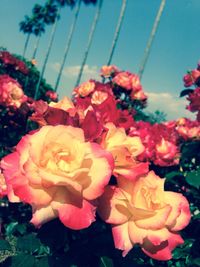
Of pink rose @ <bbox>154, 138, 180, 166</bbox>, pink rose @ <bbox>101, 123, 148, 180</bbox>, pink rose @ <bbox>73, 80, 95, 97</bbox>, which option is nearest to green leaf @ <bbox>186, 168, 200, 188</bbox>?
pink rose @ <bbox>154, 138, 180, 166</bbox>

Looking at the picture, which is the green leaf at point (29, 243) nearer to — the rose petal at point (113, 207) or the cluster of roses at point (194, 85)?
the rose petal at point (113, 207)

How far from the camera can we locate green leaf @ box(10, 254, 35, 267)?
3.67ft

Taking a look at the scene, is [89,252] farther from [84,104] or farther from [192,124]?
[192,124]

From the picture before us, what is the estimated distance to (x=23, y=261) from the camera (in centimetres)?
113

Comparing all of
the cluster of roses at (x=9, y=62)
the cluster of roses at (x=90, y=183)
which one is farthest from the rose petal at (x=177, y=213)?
the cluster of roses at (x=9, y=62)

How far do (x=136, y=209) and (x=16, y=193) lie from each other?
0.30 meters

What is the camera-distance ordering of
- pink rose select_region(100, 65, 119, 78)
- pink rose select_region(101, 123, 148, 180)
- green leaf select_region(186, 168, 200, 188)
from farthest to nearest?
1. pink rose select_region(100, 65, 119, 78)
2. green leaf select_region(186, 168, 200, 188)
3. pink rose select_region(101, 123, 148, 180)

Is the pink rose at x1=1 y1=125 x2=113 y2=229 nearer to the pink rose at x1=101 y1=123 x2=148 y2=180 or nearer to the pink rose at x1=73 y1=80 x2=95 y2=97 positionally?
the pink rose at x1=101 y1=123 x2=148 y2=180

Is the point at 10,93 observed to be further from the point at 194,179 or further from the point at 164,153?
the point at 194,179

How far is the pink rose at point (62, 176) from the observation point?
2.94 ft

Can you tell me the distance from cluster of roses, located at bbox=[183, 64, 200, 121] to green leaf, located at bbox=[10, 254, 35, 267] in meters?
1.92

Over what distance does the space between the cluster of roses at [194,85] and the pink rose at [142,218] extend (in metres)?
1.86

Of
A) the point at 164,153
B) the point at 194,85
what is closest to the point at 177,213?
the point at 164,153

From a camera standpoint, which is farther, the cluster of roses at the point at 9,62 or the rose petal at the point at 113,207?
the cluster of roses at the point at 9,62
